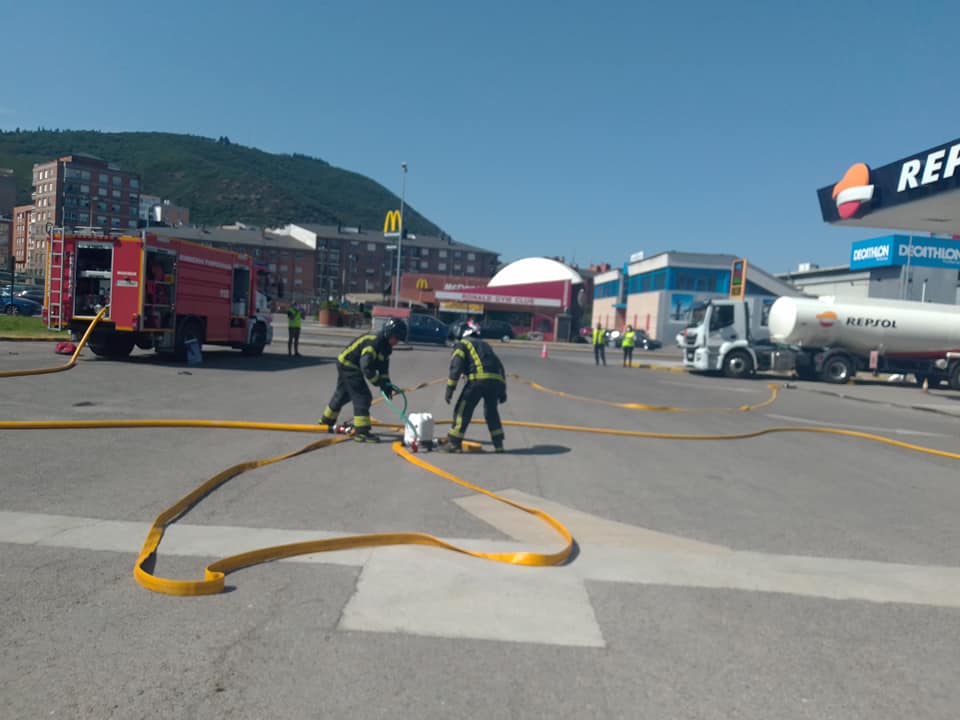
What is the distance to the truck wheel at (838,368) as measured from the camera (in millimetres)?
27719

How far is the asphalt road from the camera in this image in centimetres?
333

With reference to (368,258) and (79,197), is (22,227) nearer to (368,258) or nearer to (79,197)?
(79,197)

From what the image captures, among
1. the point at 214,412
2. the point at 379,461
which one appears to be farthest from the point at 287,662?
the point at 214,412

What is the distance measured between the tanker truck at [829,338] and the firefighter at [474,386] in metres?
21.0

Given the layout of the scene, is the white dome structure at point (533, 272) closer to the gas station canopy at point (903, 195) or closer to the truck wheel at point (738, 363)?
the truck wheel at point (738, 363)

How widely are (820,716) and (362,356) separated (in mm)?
6972

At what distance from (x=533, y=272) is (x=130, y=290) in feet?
257

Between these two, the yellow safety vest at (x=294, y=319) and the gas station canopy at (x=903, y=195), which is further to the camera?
the yellow safety vest at (x=294, y=319)

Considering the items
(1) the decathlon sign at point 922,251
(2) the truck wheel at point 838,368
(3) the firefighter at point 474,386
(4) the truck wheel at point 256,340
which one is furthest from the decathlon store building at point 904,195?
(1) the decathlon sign at point 922,251

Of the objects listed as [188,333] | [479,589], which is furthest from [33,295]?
[479,589]

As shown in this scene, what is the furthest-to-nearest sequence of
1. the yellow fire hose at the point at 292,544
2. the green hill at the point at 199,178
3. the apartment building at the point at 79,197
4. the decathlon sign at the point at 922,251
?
the green hill at the point at 199,178 → the decathlon sign at the point at 922,251 → the apartment building at the point at 79,197 → the yellow fire hose at the point at 292,544

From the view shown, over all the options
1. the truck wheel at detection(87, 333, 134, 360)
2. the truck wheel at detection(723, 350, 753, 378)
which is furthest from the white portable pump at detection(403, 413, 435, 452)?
the truck wheel at detection(723, 350, 753, 378)

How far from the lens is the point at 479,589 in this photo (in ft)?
15.2

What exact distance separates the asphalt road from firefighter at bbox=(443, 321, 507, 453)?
1.36 feet
